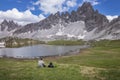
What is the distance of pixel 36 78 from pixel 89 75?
10.7m

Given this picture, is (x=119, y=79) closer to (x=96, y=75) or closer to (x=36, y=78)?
(x=96, y=75)

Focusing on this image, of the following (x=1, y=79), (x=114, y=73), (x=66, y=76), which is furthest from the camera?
(x=114, y=73)

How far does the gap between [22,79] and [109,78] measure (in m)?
15.4

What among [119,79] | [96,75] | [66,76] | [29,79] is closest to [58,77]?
[66,76]

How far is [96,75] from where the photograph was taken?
4244cm

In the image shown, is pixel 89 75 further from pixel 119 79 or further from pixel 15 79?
pixel 15 79

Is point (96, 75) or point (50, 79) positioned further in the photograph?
point (96, 75)

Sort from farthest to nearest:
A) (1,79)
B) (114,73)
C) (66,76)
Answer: (114,73), (66,76), (1,79)

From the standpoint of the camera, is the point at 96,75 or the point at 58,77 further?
the point at 96,75

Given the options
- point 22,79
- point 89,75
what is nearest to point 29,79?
point 22,79

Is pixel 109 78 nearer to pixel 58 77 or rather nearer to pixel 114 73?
pixel 114 73

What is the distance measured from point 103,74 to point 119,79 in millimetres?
4995

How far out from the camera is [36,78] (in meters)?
38.4

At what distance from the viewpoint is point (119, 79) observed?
38.2 metres
